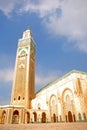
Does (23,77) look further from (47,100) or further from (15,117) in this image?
(15,117)

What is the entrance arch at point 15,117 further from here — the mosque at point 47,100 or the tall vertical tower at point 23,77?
the tall vertical tower at point 23,77

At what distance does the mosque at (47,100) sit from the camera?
19.3 meters

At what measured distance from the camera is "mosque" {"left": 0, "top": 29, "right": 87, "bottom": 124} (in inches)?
760

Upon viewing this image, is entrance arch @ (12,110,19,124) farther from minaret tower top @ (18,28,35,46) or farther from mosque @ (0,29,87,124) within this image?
minaret tower top @ (18,28,35,46)

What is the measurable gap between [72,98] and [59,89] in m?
2.92

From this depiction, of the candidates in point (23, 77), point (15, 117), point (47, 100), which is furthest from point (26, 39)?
point (15, 117)

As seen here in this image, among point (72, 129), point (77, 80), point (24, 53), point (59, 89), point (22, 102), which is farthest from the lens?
point (24, 53)

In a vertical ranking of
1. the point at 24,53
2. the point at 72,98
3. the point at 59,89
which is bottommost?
the point at 72,98

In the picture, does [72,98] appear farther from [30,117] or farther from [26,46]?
[26,46]

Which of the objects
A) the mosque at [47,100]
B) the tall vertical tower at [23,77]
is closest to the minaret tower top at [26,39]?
the tall vertical tower at [23,77]

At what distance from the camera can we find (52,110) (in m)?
23.2

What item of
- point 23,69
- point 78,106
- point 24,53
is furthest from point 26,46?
point 78,106

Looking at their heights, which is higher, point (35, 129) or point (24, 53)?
point (24, 53)

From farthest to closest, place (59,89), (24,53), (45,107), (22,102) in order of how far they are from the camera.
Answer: (24,53), (22,102), (45,107), (59,89)
